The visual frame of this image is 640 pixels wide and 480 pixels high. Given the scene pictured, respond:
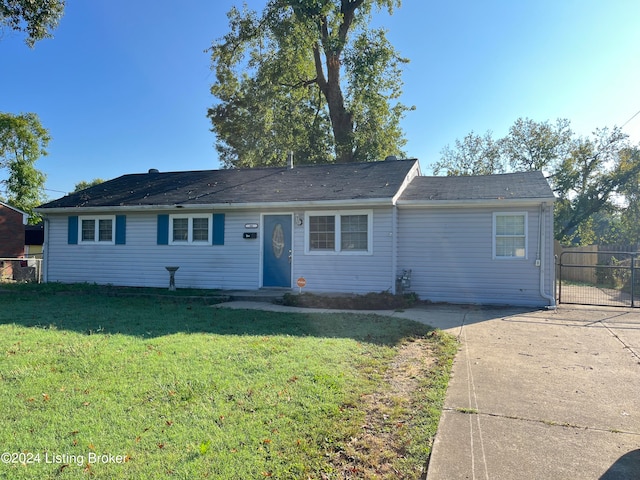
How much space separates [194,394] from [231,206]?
25.1 feet

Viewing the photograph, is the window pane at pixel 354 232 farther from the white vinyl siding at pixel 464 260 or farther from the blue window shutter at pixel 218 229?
the blue window shutter at pixel 218 229

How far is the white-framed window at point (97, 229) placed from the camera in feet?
40.2

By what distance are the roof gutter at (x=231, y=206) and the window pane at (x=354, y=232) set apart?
1.27 feet

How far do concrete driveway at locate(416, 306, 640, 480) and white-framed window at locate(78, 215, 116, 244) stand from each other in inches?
415

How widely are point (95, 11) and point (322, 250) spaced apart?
9840mm

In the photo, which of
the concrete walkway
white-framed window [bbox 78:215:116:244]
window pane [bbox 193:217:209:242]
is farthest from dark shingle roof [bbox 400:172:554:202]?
white-framed window [bbox 78:215:116:244]

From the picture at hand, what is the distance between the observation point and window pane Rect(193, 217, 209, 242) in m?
→ 11.5


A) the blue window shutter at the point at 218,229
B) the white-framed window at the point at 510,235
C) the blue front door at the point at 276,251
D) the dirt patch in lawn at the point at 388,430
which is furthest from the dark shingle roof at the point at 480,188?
the dirt patch in lawn at the point at 388,430

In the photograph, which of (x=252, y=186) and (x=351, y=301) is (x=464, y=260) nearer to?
(x=351, y=301)

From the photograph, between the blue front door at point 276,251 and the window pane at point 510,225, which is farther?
the blue front door at point 276,251

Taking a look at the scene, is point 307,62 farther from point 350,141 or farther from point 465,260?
point 465,260

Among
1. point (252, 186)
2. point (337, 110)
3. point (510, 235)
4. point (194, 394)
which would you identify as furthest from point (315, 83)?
point (194, 394)

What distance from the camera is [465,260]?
984 centimetres

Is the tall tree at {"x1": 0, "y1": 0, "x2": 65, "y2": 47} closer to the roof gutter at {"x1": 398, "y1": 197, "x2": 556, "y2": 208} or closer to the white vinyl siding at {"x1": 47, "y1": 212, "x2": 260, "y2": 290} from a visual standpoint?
the white vinyl siding at {"x1": 47, "y1": 212, "x2": 260, "y2": 290}
